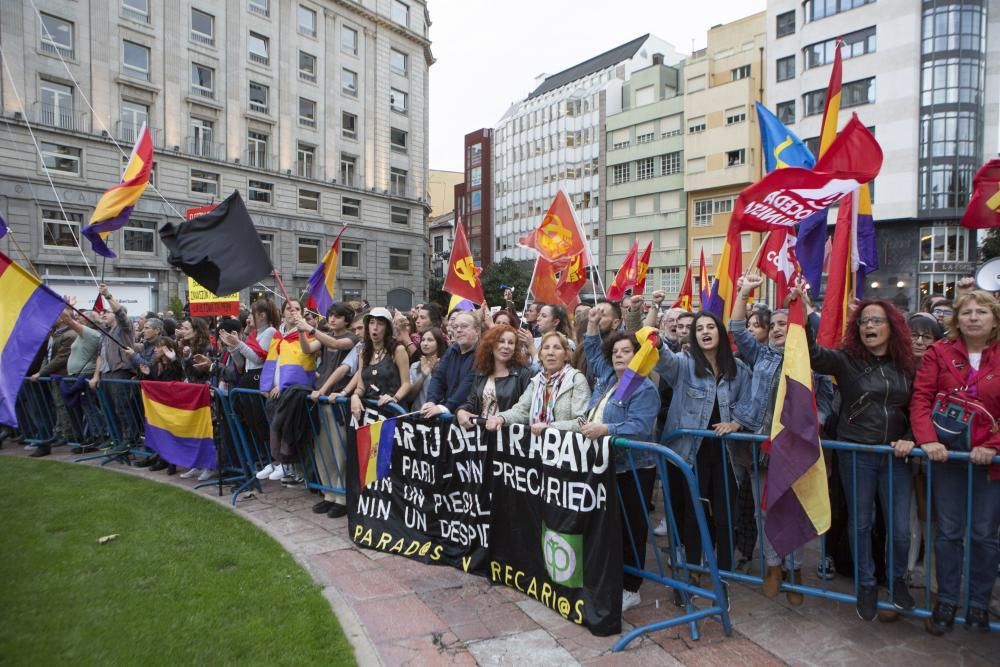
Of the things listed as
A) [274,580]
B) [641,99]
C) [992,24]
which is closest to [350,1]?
[641,99]

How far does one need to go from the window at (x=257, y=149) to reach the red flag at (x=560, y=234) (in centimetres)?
3544

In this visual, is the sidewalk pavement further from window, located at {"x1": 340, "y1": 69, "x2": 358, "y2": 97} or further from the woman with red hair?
window, located at {"x1": 340, "y1": 69, "x2": 358, "y2": 97}

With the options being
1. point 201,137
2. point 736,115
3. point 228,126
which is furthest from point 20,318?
point 736,115

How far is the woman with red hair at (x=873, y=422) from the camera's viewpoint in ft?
13.1

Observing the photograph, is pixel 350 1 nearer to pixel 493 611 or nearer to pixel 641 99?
pixel 641 99

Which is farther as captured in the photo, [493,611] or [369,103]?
[369,103]

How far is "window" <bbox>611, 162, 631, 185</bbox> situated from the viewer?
57.8 meters

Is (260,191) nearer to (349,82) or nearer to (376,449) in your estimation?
(349,82)

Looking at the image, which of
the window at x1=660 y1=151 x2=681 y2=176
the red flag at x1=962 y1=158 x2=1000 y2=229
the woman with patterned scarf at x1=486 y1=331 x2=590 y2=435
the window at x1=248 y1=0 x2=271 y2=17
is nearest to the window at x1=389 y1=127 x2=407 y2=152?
the window at x1=248 y1=0 x2=271 y2=17

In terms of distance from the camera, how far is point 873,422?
4078 mm

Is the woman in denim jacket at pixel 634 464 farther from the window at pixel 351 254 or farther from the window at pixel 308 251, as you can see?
the window at pixel 351 254

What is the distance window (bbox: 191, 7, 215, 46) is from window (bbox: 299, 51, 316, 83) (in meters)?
6.07

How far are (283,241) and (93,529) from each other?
39151 mm

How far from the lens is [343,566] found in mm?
5188
